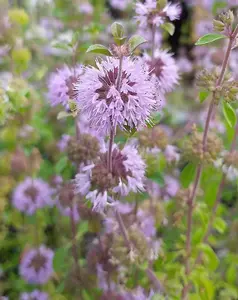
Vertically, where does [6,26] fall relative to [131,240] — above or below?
above

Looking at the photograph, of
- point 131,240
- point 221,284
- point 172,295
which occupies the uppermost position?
point 131,240

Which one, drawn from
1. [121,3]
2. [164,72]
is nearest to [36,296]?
[164,72]

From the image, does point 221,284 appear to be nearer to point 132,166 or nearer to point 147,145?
point 147,145

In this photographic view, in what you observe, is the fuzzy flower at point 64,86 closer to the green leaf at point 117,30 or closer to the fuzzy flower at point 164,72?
the fuzzy flower at point 164,72

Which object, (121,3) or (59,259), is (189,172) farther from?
(121,3)

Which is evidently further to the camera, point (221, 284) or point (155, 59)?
point (221, 284)

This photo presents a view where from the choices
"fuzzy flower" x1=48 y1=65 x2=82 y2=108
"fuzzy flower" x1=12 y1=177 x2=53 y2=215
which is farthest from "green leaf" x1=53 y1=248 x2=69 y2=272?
"fuzzy flower" x1=48 y1=65 x2=82 y2=108

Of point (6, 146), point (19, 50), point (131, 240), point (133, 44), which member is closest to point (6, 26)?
point (19, 50)
